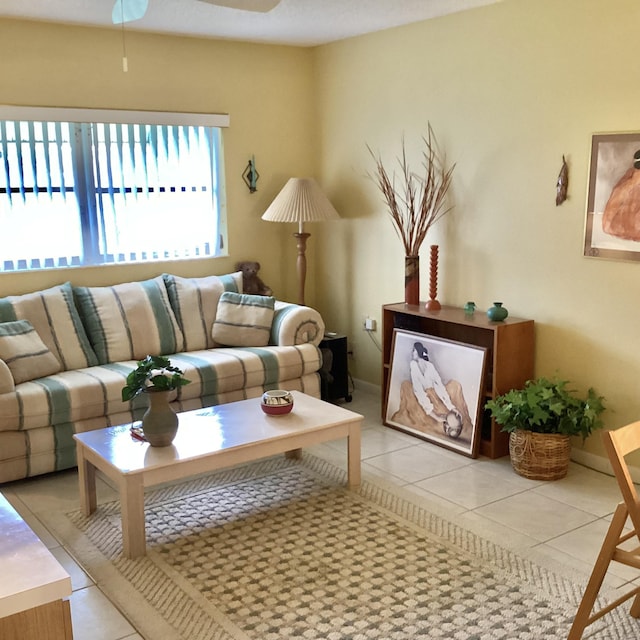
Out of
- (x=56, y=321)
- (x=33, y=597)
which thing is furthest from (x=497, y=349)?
(x=33, y=597)

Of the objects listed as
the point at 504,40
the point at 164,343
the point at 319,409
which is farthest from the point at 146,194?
the point at 504,40

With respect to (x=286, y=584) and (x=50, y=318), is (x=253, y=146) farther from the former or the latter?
(x=286, y=584)

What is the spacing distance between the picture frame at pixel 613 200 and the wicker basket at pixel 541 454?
3.02 feet

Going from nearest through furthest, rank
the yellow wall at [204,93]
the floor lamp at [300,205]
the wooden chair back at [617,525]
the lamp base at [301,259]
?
1. the wooden chair back at [617,525]
2. the yellow wall at [204,93]
3. the floor lamp at [300,205]
4. the lamp base at [301,259]

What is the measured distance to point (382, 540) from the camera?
3.08 metres

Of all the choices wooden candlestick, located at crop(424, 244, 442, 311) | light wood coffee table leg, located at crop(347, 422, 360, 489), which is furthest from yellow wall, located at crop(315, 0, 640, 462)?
light wood coffee table leg, located at crop(347, 422, 360, 489)

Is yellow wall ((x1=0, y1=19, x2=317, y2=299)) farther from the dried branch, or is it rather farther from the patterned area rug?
the patterned area rug

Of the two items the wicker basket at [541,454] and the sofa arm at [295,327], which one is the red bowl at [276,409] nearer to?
the sofa arm at [295,327]

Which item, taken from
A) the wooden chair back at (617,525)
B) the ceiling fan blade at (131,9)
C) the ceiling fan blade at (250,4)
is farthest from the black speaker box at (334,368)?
the wooden chair back at (617,525)

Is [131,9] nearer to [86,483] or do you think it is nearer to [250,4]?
[250,4]

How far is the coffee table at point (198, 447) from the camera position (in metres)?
2.95

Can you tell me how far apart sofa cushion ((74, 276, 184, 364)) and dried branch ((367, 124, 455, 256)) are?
1.52m

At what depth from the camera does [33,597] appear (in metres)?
1.56

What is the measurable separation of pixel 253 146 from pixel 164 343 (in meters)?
1.58
